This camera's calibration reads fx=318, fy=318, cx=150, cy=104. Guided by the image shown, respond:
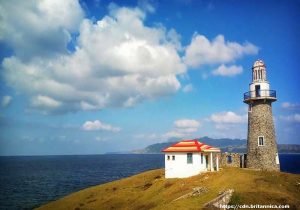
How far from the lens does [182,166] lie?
46562mm

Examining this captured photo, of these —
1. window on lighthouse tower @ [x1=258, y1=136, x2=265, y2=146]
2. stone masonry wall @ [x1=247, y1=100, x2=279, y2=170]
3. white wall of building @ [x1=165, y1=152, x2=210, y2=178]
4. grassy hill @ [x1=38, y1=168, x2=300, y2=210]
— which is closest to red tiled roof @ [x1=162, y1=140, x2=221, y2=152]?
white wall of building @ [x1=165, y1=152, x2=210, y2=178]

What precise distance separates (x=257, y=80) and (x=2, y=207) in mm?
51159

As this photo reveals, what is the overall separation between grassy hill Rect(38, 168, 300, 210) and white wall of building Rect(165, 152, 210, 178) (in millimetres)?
2005

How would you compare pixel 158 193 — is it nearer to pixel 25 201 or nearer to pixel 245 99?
pixel 245 99

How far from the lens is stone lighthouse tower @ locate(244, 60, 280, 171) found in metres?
48.6

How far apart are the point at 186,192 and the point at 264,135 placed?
63.9 feet

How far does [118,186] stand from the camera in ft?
164

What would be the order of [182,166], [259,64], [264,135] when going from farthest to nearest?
[259,64]
[264,135]
[182,166]

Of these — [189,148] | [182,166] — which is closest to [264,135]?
[189,148]

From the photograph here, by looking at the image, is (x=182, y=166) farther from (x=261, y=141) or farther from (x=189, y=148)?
(x=261, y=141)

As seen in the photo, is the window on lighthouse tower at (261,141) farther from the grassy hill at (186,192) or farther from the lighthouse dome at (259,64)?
the lighthouse dome at (259,64)

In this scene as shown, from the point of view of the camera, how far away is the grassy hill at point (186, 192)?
3094cm

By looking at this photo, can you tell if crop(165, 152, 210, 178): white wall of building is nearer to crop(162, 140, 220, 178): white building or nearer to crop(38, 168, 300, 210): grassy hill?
crop(162, 140, 220, 178): white building

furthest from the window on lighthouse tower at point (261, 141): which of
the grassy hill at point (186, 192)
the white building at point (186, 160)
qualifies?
the white building at point (186, 160)
